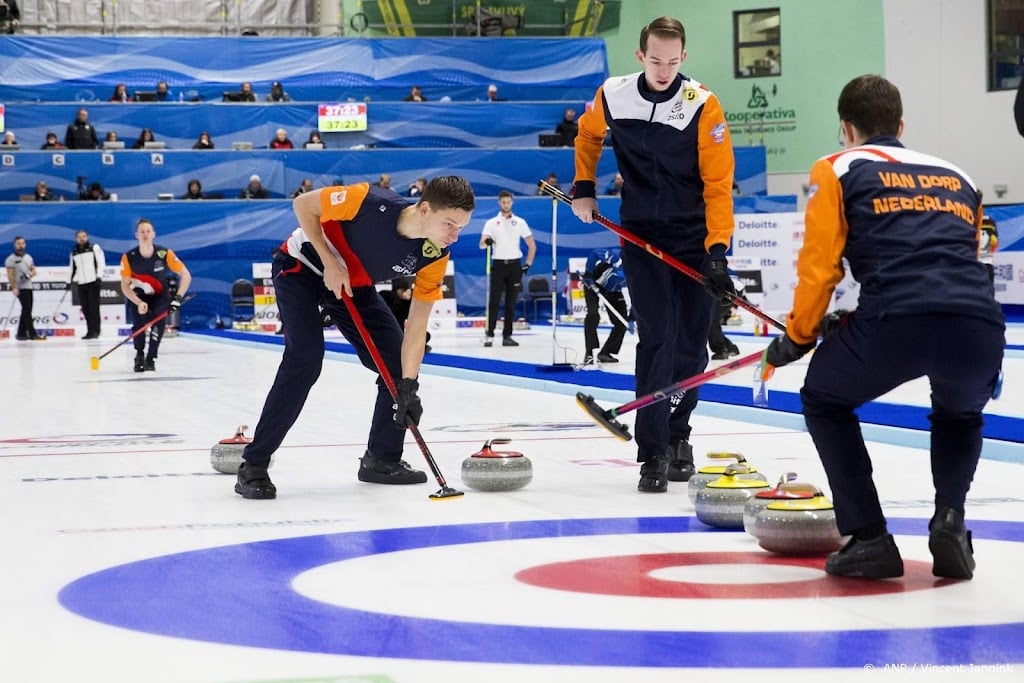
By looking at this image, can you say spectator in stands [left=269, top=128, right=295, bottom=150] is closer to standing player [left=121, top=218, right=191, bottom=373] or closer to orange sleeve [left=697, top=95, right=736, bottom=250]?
standing player [left=121, top=218, right=191, bottom=373]

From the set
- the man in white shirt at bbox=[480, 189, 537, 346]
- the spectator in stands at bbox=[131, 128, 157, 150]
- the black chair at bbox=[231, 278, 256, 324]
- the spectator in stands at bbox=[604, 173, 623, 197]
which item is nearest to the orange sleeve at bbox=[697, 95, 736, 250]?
the man in white shirt at bbox=[480, 189, 537, 346]

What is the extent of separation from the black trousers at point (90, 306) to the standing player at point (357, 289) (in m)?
17.3

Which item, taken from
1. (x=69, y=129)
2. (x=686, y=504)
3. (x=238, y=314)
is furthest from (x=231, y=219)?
(x=686, y=504)

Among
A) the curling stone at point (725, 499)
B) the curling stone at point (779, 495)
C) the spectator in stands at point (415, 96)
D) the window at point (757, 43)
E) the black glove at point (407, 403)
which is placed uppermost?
the window at point (757, 43)

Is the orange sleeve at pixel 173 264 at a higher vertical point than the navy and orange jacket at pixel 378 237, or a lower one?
lower

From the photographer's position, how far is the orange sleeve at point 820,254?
11.1ft

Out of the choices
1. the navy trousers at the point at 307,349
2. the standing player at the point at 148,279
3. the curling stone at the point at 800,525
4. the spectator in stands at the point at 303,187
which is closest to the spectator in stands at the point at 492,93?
the spectator in stands at the point at 303,187

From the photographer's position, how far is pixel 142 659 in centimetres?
272

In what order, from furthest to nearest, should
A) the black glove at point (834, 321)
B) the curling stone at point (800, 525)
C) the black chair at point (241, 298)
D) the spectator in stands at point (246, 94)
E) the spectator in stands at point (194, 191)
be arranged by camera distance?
the spectator in stands at point (246, 94) → the spectator in stands at point (194, 191) → the black chair at point (241, 298) → the curling stone at point (800, 525) → the black glove at point (834, 321)

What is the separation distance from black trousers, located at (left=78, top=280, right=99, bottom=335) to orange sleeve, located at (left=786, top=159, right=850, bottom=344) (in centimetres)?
1982

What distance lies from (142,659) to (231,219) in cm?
2195

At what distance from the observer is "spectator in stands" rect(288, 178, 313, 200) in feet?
77.6

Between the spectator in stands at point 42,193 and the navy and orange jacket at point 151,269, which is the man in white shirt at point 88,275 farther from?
the navy and orange jacket at point 151,269

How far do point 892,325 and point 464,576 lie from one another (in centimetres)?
126
